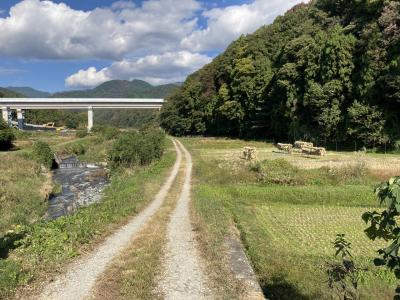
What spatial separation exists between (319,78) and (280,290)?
41.6m

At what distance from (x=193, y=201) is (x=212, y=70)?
7217 centimetres

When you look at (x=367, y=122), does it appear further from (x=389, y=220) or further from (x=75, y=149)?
(x=75, y=149)

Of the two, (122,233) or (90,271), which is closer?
(90,271)

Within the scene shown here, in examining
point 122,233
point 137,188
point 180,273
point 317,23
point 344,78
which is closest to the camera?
point 180,273

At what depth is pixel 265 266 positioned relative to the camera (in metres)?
13.3

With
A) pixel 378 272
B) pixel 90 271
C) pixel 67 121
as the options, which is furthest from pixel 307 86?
pixel 67 121

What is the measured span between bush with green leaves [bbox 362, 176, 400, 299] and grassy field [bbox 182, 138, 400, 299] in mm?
5463

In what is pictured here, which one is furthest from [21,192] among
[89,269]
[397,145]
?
[397,145]

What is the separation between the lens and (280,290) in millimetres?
11602

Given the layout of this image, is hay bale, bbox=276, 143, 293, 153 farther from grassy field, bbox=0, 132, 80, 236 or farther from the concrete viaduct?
the concrete viaduct

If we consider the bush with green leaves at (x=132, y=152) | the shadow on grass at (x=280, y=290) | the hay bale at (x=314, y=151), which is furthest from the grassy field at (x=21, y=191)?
the hay bale at (x=314, y=151)

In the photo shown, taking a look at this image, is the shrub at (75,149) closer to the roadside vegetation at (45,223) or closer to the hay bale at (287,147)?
the roadside vegetation at (45,223)

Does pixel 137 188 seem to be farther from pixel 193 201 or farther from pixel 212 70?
pixel 212 70

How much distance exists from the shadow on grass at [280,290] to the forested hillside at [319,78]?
3312 centimetres
